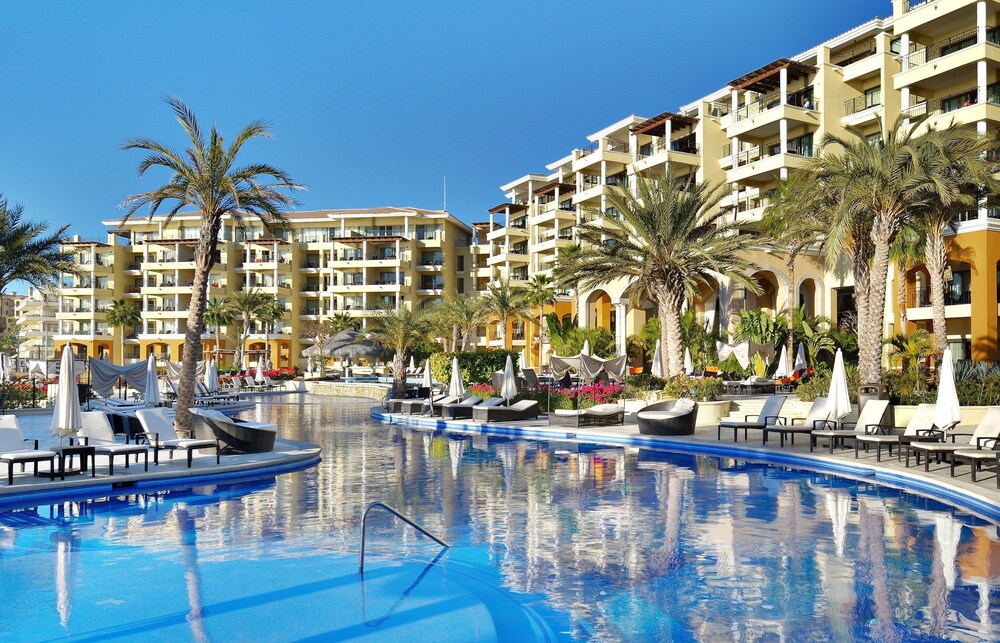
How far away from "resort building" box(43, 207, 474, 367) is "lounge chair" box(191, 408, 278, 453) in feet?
195

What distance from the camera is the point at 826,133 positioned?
23.4 metres

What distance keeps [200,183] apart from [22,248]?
55.8ft

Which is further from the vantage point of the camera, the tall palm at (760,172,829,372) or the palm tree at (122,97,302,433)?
the tall palm at (760,172,829,372)

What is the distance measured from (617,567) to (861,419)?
10.5 m

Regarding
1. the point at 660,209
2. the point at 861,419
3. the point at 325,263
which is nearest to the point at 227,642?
the point at 861,419

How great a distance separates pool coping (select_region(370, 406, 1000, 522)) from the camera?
34.8 ft

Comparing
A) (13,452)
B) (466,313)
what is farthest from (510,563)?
(466,313)

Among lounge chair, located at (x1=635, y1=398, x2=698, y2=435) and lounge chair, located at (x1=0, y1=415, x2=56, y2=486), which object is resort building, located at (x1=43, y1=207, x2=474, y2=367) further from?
lounge chair, located at (x1=0, y1=415, x2=56, y2=486)

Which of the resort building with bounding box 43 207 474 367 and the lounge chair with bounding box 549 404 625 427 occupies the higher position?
the resort building with bounding box 43 207 474 367

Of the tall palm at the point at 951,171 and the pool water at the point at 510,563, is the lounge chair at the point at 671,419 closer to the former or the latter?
the pool water at the point at 510,563

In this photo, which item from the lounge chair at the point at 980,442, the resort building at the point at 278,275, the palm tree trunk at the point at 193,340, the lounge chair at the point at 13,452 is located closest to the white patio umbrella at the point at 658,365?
the lounge chair at the point at 980,442

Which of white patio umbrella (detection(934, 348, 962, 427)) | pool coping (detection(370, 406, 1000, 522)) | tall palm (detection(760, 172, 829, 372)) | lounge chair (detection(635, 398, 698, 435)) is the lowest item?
pool coping (detection(370, 406, 1000, 522))

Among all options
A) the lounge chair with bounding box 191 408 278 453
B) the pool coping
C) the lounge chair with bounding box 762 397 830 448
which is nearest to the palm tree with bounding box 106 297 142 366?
the pool coping

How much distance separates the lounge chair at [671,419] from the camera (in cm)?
1852
